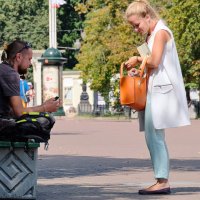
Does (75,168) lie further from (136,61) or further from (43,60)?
(43,60)

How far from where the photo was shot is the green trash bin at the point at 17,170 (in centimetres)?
954

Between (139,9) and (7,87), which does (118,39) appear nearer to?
(139,9)

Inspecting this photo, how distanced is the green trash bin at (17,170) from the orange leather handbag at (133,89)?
145 cm

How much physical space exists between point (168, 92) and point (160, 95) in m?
0.08

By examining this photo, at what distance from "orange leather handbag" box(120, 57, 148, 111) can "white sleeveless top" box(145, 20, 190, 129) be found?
0.11m

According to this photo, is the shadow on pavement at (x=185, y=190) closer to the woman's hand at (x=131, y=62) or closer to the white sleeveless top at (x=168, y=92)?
the white sleeveless top at (x=168, y=92)

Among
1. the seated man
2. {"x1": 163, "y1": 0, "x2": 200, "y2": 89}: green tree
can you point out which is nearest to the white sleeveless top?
the seated man

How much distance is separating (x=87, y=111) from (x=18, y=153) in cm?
7327

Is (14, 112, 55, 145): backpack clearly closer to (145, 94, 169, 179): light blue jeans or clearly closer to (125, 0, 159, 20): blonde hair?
(145, 94, 169, 179): light blue jeans

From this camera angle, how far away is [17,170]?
959cm

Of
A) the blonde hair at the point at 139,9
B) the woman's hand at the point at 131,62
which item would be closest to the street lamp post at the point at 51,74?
the blonde hair at the point at 139,9

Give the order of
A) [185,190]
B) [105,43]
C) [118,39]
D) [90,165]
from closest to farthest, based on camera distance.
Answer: [185,190], [90,165], [118,39], [105,43]

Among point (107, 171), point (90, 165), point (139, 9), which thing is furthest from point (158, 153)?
point (90, 165)

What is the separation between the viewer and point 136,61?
1081 centimetres
